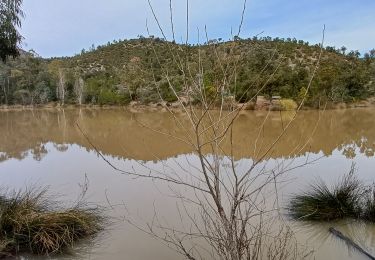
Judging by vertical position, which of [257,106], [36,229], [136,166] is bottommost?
[136,166]

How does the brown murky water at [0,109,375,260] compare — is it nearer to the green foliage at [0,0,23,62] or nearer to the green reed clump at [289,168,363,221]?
the green reed clump at [289,168,363,221]

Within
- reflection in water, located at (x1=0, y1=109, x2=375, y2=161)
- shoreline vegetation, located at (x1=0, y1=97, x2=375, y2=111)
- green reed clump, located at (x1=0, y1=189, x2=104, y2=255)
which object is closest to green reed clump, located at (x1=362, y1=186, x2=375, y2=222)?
green reed clump, located at (x1=0, y1=189, x2=104, y2=255)

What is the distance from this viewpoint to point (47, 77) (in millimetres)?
51000

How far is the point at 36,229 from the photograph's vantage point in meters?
4.43

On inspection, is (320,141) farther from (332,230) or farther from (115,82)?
(115,82)

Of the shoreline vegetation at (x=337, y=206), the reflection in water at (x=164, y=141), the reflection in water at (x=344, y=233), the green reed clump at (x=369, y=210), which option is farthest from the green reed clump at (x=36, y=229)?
the reflection in water at (x=164, y=141)

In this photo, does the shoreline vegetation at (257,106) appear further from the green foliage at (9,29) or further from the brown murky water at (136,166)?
the green foliage at (9,29)

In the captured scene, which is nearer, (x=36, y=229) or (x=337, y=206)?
(x=36, y=229)

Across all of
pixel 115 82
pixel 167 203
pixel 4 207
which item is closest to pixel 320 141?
pixel 167 203

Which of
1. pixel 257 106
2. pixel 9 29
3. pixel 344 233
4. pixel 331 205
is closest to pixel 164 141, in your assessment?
pixel 9 29

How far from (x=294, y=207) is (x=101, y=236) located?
241 centimetres

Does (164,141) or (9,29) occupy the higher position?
(9,29)

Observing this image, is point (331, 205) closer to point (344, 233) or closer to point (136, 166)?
point (344, 233)

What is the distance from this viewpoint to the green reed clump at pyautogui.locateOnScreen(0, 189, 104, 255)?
4.31 metres
